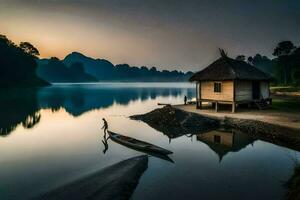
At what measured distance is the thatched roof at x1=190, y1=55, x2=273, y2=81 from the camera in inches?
1169

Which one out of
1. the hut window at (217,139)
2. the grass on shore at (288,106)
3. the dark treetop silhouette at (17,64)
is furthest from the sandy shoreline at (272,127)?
the dark treetop silhouette at (17,64)

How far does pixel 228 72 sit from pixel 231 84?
1.48 metres

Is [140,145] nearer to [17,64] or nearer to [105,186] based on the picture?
[105,186]

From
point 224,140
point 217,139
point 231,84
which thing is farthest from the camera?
point 231,84

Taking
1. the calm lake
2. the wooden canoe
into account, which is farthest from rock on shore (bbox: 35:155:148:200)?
the wooden canoe

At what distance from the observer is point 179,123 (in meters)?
27.5

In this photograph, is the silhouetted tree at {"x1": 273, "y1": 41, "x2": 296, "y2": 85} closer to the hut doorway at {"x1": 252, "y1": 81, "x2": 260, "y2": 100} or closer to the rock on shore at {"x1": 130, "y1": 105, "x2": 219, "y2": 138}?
the hut doorway at {"x1": 252, "y1": 81, "x2": 260, "y2": 100}

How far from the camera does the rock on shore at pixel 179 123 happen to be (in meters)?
25.6

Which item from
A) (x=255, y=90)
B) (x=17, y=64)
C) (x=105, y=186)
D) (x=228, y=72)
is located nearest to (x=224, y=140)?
(x=228, y=72)

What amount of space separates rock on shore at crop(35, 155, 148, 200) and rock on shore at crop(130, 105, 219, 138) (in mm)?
10971

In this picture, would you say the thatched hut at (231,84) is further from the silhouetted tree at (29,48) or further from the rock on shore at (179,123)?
the silhouetted tree at (29,48)

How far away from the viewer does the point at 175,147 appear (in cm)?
2039

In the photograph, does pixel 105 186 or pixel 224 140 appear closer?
pixel 105 186

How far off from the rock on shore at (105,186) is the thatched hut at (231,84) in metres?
19.0
